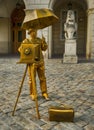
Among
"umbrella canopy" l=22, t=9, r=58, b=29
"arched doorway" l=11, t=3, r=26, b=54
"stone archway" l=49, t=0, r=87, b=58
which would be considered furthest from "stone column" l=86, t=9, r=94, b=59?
Answer: "umbrella canopy" l=22, t=9, r=58, b=29

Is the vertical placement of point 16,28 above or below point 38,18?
above

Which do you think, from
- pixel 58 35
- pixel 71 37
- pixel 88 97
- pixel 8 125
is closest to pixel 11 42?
pixel 58 35

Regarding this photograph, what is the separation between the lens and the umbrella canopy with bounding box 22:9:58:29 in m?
4.68

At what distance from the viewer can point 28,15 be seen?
4770 millimetres

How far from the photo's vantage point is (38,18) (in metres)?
4.67

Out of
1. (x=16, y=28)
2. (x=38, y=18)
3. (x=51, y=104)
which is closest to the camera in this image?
(x=38, y=18)

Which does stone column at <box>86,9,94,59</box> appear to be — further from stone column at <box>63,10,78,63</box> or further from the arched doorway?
the arched doorway

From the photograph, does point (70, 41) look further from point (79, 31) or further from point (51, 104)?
point (51, 104)

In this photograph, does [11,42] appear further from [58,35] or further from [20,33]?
[58,35]

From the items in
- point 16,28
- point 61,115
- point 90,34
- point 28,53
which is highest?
point 16,28

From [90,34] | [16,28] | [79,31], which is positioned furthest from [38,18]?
[16,28]

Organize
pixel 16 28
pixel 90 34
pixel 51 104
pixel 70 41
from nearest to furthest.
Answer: pixel 51 104 < pixel 70 41 < pixel 90 34 < pixel 16 28

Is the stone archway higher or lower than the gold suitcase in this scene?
higher

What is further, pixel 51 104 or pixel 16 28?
pixel 16 28
